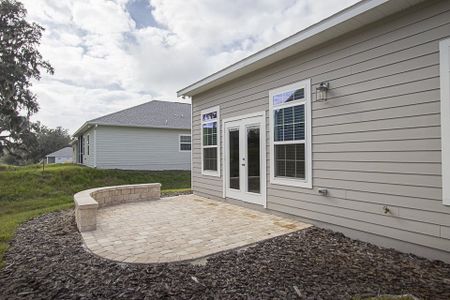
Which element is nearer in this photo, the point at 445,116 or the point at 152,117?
the point at 445,116

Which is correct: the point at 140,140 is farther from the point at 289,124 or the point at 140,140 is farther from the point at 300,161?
the point at 300,161

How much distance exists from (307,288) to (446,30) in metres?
3.24

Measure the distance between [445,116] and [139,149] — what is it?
1455 cm

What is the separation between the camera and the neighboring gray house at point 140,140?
14.5 meters

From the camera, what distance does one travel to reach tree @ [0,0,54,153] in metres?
14.7

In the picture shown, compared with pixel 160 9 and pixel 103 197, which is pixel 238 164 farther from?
pixel 160 9

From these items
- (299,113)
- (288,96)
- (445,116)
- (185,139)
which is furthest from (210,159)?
(185,139)

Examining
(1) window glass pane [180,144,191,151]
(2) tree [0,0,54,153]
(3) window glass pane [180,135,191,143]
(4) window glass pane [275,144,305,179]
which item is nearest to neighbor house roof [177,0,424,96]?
(4) window glass pane [275,144,305,179]

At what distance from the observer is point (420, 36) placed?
10.7 ft

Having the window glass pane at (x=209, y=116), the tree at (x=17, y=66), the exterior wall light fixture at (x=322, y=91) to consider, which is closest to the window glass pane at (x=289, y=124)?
the exterior wall light fixture at (x=322, y=91)

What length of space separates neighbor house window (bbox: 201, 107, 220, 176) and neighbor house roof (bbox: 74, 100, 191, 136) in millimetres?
8305

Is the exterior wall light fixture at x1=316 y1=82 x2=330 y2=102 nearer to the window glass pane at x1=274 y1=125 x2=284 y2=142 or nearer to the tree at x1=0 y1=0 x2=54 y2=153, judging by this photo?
the window glass pane at x1=274 y1=125 x2=284 y2=142

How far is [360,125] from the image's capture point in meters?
3.89

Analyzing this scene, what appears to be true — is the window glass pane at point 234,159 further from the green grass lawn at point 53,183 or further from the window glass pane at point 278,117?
the green grass lawn at point 53,183
